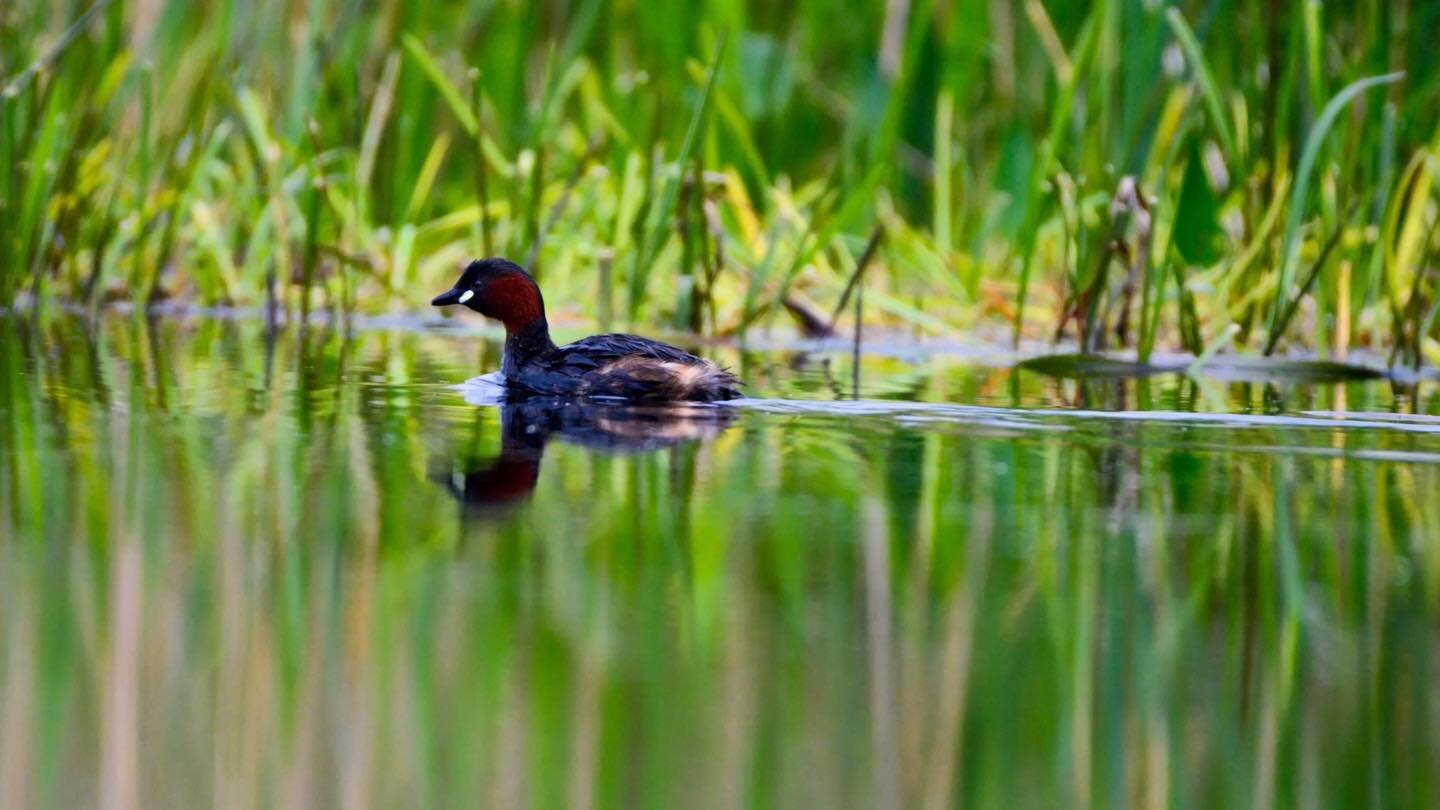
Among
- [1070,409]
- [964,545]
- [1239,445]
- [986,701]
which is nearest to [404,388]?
[1070,409]

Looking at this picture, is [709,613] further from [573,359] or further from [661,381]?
[573,359]

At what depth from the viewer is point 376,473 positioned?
430cm

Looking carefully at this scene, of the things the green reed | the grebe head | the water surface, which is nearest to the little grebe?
the grebe head

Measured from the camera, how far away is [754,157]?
8805 millimetres

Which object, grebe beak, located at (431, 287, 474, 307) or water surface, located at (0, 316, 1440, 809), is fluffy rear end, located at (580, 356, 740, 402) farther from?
grebe beak, located at (431, 287, 474, 307)

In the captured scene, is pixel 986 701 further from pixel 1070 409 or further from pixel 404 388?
pixel 404 388

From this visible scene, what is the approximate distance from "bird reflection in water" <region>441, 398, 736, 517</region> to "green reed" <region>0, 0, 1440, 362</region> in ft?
5.93

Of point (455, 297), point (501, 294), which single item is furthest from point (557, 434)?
point (455, 297)

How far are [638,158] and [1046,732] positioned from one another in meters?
6.58

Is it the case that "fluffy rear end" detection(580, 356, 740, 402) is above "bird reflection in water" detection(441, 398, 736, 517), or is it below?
above

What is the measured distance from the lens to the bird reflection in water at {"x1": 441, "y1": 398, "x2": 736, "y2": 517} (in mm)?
4121

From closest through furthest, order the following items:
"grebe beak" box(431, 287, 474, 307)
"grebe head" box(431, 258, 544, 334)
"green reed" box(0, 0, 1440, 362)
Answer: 1. "grebe head" box(431, 258, 544, 334)
2. "grebe beak" box(431, 287, 474, 307)
3. "green reed" box(0, 0, 1440, 362)

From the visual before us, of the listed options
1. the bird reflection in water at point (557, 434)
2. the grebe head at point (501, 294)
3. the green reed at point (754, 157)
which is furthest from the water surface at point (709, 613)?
the green reed at point (754, 157)

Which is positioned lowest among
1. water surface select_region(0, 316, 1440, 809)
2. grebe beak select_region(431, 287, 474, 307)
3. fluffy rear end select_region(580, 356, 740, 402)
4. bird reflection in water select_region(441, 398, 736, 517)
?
water surface select_region(0, 316, 1440, 809)
